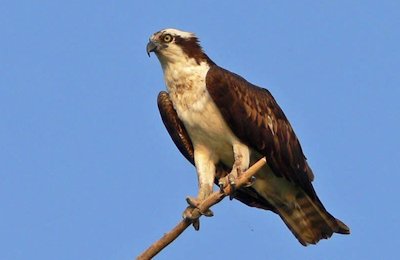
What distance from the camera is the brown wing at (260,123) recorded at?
13648mm

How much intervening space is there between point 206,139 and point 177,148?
70 cm

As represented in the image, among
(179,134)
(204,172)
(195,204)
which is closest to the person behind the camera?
(195,204)

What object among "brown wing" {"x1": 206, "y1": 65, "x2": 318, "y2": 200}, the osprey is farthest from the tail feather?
"brown wing" {"x1": 206, "y1": 65, "x2": 318, "y2": 200}

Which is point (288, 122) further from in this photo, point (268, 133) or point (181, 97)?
point (181, 97)

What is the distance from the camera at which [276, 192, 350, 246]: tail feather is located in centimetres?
1423

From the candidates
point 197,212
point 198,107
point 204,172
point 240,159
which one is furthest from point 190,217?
point 198,107

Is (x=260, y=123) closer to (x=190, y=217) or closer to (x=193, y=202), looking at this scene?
(x=193, y=202)

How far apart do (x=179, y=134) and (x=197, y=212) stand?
216cm

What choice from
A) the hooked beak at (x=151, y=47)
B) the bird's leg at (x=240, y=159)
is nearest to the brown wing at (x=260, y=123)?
the bird's leg at (x=240, y=159)

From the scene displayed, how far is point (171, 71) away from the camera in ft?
45.6

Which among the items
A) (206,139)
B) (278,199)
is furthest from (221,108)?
(278,199)

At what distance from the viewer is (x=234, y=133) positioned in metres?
13.8

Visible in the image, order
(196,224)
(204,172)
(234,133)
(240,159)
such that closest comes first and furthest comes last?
(196,224) → (240,159) → (234,133) → (204,172)

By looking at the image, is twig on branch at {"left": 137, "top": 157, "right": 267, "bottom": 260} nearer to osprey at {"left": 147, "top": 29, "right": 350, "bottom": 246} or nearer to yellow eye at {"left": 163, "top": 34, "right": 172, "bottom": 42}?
osprey at {"left": 147, "top": 29, "right": 350, "bottom": 246}
